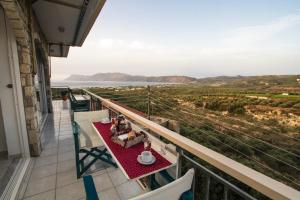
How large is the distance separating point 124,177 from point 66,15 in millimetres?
3046

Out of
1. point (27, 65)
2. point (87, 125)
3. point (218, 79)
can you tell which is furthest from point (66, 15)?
point (218, 79)

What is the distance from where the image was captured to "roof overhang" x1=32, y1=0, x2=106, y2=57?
2594mm

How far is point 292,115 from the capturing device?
17703 millimetres

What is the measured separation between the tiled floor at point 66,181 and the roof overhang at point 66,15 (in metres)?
2.41

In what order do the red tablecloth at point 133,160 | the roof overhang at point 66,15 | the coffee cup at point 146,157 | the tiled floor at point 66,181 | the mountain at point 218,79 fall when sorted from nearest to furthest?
the red tablecloth at point 133,160, the coffee cup at point 146,157, the tiled floor at point 66,181, the roof overhang at point 66,15, the mountain at point 218,79

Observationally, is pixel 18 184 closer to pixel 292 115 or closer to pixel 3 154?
pixel 3 154

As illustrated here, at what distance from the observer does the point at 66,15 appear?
10.1ft

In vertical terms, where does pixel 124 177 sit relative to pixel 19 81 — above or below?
below

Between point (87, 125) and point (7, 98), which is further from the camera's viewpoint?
point (87, 125)

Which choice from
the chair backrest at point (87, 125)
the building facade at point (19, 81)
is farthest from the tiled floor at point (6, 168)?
the chair backrest at point (87, 125)

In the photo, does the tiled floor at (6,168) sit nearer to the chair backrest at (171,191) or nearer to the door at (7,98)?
the door at (7,98)

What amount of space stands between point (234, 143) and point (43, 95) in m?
12.4

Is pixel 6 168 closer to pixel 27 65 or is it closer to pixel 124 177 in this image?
pixel 27 65

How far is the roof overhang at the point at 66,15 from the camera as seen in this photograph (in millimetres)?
2594
